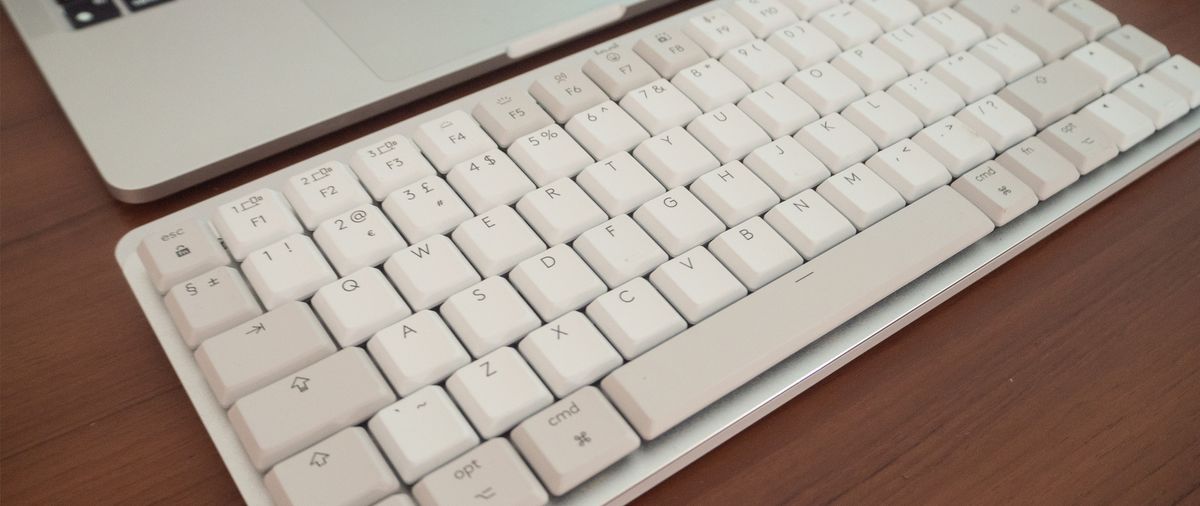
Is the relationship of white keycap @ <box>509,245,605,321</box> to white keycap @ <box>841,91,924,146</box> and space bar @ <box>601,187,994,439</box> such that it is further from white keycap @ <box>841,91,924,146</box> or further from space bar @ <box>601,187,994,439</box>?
white keycap @ <box>841,91,924,146</box>

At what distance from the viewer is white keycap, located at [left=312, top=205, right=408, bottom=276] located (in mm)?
369

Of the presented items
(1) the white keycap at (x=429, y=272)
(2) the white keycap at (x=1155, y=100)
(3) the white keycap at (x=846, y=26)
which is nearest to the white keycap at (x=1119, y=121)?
(2) the white keycap at (x=1155, y=100)

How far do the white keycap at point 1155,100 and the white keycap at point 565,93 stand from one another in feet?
0.91

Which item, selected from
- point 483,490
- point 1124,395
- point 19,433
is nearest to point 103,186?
point 19,433

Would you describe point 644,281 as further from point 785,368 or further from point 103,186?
point 103,186

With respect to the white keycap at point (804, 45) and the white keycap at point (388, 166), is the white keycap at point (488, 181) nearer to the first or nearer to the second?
the white keycap at point (388, 166)

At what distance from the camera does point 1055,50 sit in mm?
494

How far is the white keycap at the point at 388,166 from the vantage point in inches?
15.9

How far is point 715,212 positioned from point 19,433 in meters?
0.30

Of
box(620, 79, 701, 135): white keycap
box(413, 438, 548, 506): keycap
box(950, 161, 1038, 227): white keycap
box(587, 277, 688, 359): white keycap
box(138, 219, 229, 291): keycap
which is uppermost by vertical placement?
box(950, 161, 1038, 227): white keycap

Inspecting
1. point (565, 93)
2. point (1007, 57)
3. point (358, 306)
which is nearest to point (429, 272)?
point (358, 306)

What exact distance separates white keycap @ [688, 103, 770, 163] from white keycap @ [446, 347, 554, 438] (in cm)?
15

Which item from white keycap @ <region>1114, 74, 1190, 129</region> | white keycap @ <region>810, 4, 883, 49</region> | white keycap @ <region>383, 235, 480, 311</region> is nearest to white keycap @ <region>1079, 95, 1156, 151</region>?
white keycap @ <region>1114, 74, 1190, 129</region>

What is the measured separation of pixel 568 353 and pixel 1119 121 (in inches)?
12.4
